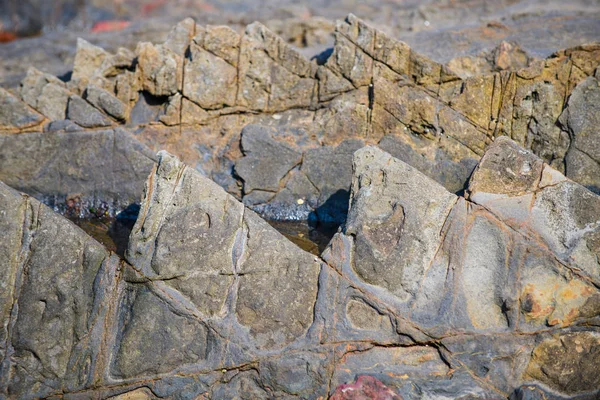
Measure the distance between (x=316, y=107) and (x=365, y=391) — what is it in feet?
15.6

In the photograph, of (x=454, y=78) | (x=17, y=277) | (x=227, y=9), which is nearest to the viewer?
(x=17, y=277)

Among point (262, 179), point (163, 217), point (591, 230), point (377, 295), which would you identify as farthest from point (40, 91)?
point (591, 230)

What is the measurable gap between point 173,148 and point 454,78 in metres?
3.92

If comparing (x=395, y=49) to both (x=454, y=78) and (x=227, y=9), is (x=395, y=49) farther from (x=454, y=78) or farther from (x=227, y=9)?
(x=227, y=9)

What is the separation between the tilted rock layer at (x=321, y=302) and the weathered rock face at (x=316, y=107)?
9.15 ft

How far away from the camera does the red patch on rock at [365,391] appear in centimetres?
531

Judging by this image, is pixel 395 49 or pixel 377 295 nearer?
pixel 377 295

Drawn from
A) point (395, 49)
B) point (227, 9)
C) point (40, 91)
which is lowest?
point (227, 9)

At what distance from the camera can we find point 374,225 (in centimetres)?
574

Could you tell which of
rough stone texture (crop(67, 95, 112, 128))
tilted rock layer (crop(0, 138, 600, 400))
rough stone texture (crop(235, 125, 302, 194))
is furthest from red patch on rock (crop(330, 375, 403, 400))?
rough stone texture (crop(67, 95, 112, 128))

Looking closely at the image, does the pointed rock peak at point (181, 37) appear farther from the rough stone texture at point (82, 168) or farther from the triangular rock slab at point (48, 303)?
the triangular rock slab at point (48, 303)

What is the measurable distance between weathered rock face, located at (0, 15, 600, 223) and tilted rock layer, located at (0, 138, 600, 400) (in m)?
2.79

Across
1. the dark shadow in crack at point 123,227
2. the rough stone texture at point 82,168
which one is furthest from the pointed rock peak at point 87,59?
the dark shadow in crack at point 123,227

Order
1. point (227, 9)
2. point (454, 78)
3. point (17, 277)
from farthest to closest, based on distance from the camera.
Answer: point (227, 9) < point (454, 78) < point (17, 277)
